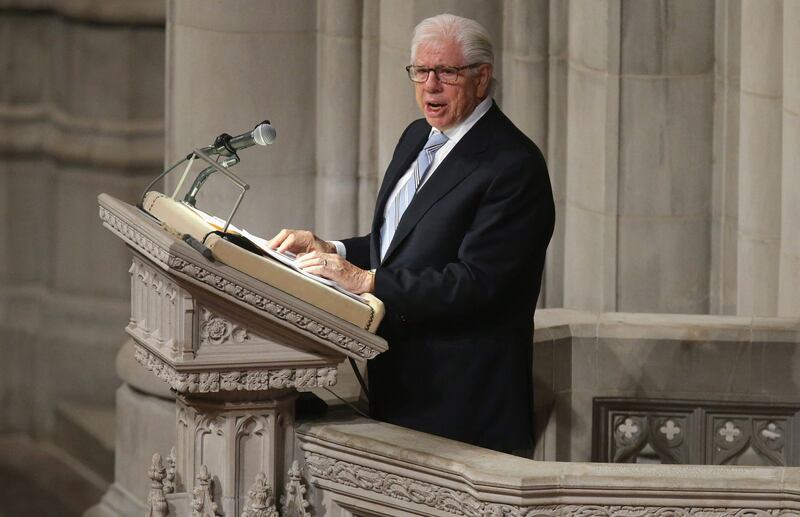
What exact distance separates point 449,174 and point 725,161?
1638 mm

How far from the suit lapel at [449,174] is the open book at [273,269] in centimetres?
22

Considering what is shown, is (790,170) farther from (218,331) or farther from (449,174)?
(218,331)

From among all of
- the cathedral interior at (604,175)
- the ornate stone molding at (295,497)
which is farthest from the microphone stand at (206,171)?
the cathedral interior at (604,175)

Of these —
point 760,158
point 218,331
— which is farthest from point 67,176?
point 218,331

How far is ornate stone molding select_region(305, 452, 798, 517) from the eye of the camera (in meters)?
3.32

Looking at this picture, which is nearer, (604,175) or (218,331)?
(218,331)

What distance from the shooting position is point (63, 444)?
6.75 metres

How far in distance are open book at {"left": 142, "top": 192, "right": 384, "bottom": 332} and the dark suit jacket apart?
3.5 inches

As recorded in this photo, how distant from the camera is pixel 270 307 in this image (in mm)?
3502

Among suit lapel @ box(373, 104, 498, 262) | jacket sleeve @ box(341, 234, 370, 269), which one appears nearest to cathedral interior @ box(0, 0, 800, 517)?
jacket sleeve @ box(341, 234, 370, 269)

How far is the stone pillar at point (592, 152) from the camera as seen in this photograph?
17.1ft

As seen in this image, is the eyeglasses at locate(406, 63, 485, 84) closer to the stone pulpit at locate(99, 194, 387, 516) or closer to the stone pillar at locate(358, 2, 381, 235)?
the stone pulpit at locate(99, 194, 387, 516)

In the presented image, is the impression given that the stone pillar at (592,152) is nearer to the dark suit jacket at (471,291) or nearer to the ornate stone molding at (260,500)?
the dark suit jacket at (471,291)

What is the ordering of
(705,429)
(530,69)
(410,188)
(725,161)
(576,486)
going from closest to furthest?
1. (576,486)
2. (410,188)
3. (705,429)
4. (725,161)
5. (530,69)
